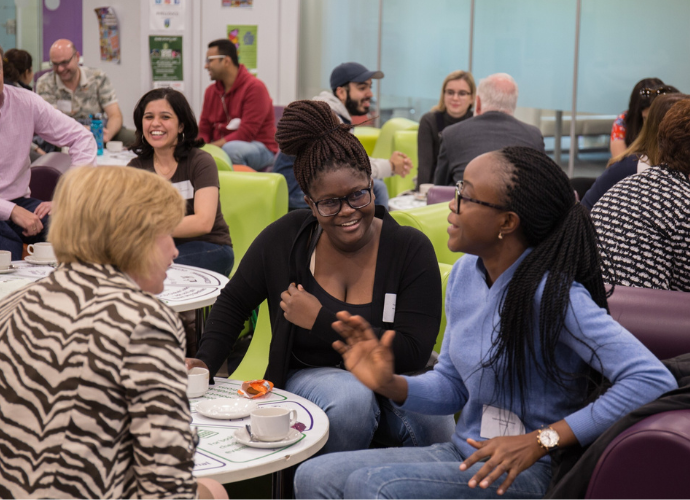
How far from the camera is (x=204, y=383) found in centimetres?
194

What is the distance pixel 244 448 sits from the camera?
164 centimetres

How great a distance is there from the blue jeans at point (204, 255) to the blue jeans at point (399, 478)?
6.80 feet

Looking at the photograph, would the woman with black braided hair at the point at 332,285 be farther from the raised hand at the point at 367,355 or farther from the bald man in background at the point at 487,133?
the bald man in background at the point at 487,133

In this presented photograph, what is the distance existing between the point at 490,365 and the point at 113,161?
4.31m

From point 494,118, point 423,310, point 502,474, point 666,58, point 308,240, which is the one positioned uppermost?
point 666,58

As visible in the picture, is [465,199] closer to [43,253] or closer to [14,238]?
[43,253]

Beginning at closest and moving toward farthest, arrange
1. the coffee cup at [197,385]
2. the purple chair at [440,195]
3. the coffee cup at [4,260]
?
the coffee cup at [197,385], the coffee cup at [4,260], the purple chair at [440,195]

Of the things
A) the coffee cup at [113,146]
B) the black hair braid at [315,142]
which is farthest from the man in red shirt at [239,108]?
the black hair braid at [315,142]

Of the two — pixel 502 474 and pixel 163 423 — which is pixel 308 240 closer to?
pixel 502 474


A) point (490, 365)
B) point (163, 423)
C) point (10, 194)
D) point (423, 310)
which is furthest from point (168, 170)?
point (163, 423)

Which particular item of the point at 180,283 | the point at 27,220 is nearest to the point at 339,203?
the point at 180,283

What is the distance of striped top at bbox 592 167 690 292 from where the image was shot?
2.48 meters

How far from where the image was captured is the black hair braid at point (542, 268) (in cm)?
159

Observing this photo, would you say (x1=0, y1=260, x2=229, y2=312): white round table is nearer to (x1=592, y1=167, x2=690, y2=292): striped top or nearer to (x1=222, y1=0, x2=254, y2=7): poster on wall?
(x1=592, y1=167, x2=690, y2=292): striped top
